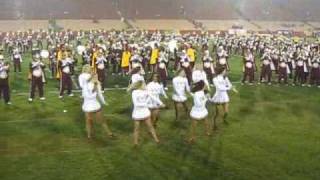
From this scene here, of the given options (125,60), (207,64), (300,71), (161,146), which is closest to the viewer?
(161,146)

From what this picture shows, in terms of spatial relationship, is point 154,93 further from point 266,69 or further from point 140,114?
point 266,69

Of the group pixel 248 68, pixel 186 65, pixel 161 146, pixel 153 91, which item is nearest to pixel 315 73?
pixel 248 68

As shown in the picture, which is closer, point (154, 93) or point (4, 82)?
point (154, 93)

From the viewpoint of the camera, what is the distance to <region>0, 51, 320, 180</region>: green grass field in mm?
11734

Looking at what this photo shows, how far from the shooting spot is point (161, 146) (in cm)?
1355

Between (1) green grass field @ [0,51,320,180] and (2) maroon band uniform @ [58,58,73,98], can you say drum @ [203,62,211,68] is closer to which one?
(1) green grass field @ [0,51,320,180]

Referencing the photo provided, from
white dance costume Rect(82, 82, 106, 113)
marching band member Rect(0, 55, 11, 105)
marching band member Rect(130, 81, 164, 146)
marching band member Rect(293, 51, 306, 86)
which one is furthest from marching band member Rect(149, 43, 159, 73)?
marching band member Rect(130, 81, 164, 146)

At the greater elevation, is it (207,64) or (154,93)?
(207,64)

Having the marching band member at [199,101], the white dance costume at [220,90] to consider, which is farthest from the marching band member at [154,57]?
the marching band member at [199,101]

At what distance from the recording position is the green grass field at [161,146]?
1173 cm

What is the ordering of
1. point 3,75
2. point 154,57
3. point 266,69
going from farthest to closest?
point 154,57 < point 266,69 < point 3,75

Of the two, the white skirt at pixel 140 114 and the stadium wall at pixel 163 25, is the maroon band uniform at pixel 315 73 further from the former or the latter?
the stadium wall at pixel 163 25

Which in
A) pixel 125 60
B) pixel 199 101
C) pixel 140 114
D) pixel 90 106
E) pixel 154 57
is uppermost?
pixel 154 57

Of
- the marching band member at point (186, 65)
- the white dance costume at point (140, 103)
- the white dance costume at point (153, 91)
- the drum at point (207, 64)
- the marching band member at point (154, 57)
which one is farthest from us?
the marching band member at point (154, 57)
